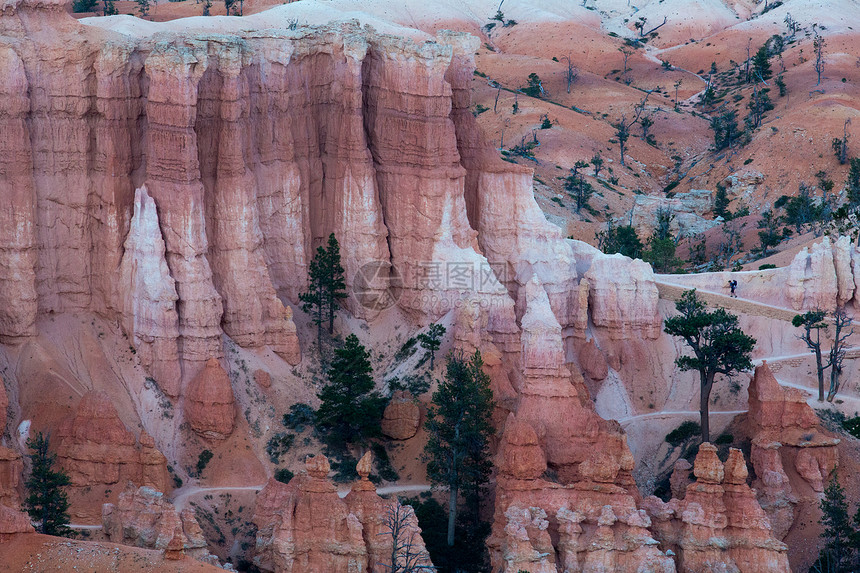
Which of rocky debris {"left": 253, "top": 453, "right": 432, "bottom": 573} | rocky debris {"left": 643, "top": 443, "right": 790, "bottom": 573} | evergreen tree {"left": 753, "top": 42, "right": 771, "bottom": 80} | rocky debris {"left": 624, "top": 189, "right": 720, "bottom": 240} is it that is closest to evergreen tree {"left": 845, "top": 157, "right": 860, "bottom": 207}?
rocky debris {"left": 624, "top": 189, "right": 720, "bottom": 240}

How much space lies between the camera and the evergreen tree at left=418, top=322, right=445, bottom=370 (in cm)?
8162

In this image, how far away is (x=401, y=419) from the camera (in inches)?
3169

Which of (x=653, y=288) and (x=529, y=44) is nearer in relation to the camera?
(x=653, y=288)

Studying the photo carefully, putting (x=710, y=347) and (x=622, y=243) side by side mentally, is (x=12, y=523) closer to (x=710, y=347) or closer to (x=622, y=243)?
(x=710, y=347)

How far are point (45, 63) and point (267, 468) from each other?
68.4ft

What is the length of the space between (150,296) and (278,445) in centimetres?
910

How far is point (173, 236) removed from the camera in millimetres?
76938

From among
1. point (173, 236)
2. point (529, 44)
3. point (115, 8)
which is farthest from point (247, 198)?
point (529, 44)

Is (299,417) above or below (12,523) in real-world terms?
above

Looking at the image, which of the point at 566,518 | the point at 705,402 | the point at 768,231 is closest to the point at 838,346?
the point at 705,402

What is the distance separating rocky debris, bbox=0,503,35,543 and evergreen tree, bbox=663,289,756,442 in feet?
117

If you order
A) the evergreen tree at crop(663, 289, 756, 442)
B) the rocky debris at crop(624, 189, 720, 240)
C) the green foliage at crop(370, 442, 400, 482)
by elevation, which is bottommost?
the green foliage at crop(370, 442, 400, 482)

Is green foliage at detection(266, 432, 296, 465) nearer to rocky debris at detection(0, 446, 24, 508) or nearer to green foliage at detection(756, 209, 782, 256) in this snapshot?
rocky debris at detection(0, 446, 24, 508)

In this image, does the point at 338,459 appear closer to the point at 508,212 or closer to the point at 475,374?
the point at 475,374
